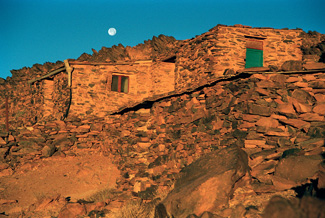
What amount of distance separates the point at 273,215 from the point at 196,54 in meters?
11.6

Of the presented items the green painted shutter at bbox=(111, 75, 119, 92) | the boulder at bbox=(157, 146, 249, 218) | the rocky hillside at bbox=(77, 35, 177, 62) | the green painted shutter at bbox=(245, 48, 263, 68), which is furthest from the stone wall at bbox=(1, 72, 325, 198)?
the green painted shutter at bbox=(245, 48, 263, 68)

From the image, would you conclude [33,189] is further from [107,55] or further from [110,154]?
[107,55]

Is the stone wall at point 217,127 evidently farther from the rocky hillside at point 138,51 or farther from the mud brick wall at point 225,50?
the rocky hillside at point 138,51

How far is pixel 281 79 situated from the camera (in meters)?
6.02

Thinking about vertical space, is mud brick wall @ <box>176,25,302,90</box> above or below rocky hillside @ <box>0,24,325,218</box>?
above

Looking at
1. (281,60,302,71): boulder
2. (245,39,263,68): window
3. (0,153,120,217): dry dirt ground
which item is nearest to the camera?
(281,60,302,71): boulder

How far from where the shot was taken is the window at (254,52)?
13.6 m

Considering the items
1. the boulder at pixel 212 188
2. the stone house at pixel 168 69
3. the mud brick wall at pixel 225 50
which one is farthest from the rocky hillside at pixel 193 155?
the mud brick wall at pixel 225 50

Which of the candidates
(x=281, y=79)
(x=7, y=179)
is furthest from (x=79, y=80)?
(x=281, y=79)

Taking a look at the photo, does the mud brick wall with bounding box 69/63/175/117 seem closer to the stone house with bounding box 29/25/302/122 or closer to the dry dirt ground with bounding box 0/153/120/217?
the stone house with bounding box 29/25/302/122

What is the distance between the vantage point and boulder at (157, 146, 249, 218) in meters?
4.54

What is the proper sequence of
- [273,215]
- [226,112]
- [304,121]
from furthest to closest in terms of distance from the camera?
[226,112], [304,121], [273,215]

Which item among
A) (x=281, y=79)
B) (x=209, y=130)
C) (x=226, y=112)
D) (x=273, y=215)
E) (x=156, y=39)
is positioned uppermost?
(x=156, y=39)

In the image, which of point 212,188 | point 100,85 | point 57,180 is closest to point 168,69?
point 100,85
